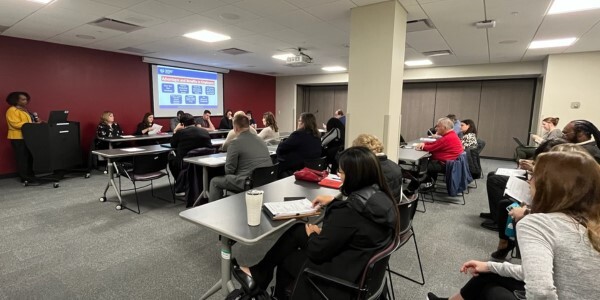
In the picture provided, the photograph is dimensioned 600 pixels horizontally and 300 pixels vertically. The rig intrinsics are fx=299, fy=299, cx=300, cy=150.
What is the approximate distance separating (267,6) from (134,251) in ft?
10.0

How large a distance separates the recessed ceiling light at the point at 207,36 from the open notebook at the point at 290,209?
395 cm

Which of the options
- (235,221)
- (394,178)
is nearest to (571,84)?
(394,178)

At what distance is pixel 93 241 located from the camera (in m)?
3.01

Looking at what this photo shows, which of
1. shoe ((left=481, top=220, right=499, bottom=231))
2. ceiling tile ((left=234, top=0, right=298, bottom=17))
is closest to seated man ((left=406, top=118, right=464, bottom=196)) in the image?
shoe ((left=481, top=220, right=499, bottom=231))

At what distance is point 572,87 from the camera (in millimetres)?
6219

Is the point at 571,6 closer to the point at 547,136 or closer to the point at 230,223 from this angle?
the point at 547,136

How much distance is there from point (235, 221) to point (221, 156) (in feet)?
7.75

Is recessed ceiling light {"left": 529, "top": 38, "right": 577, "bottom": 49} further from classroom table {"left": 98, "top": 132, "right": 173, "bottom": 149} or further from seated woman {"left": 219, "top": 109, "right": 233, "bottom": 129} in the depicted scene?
classroom table {"left": 98, "top": 132, "right": 173, "bottom": 149}

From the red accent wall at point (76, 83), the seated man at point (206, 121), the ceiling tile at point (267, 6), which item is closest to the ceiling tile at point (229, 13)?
the ceiling tile at point (267, 6)

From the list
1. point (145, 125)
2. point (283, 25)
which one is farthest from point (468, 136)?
point (145, 125)

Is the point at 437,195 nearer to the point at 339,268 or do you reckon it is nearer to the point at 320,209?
the point at 320,209

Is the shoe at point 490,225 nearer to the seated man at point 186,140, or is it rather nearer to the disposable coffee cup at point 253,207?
the disposable coffee cup at point 253,207

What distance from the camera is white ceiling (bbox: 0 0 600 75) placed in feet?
11.8

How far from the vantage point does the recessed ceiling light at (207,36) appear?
4980 mm
